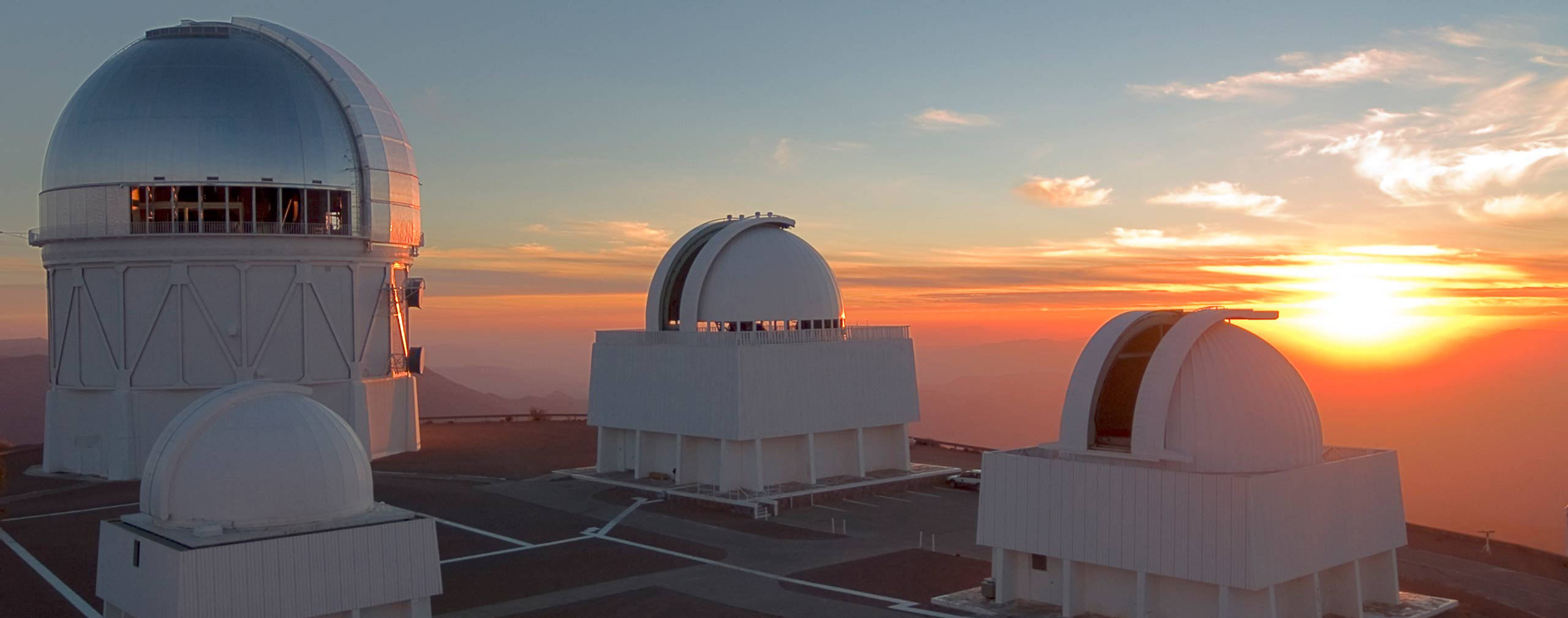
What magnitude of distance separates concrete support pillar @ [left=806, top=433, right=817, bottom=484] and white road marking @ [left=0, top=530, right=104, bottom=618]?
22.1 metres

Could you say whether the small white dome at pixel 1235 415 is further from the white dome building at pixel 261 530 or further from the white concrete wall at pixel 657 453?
the white concrete wall at pixel 657 453

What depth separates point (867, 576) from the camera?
2903cm

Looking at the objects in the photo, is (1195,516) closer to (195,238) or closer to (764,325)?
(764,325)

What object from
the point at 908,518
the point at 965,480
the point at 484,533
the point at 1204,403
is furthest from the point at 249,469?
the point at 965,480

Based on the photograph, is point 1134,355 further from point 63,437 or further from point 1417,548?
point 63,437

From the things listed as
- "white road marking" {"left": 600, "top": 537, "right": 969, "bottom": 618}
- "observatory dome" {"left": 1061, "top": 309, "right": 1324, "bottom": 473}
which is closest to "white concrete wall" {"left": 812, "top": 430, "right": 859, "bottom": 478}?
"white road marking" {"left": 600, "top": 537, "right": 969, "bottom": 618}

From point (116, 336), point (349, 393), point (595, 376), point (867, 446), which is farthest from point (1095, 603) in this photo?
point (116, 336)

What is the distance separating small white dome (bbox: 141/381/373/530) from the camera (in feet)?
71.2

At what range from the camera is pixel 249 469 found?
71.1 ft

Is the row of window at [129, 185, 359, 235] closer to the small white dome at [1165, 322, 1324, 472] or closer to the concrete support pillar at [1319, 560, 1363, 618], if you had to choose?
the small white dome at [1165, 322, 1324, 472]

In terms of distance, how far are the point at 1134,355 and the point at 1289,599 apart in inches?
233

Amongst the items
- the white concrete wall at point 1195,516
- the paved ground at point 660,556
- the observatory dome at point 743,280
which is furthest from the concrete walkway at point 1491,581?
the observatory dome at point 743,280

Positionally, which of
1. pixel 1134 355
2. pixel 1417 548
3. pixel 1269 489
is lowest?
pixel 1417 548

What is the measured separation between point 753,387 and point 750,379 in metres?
0.33
